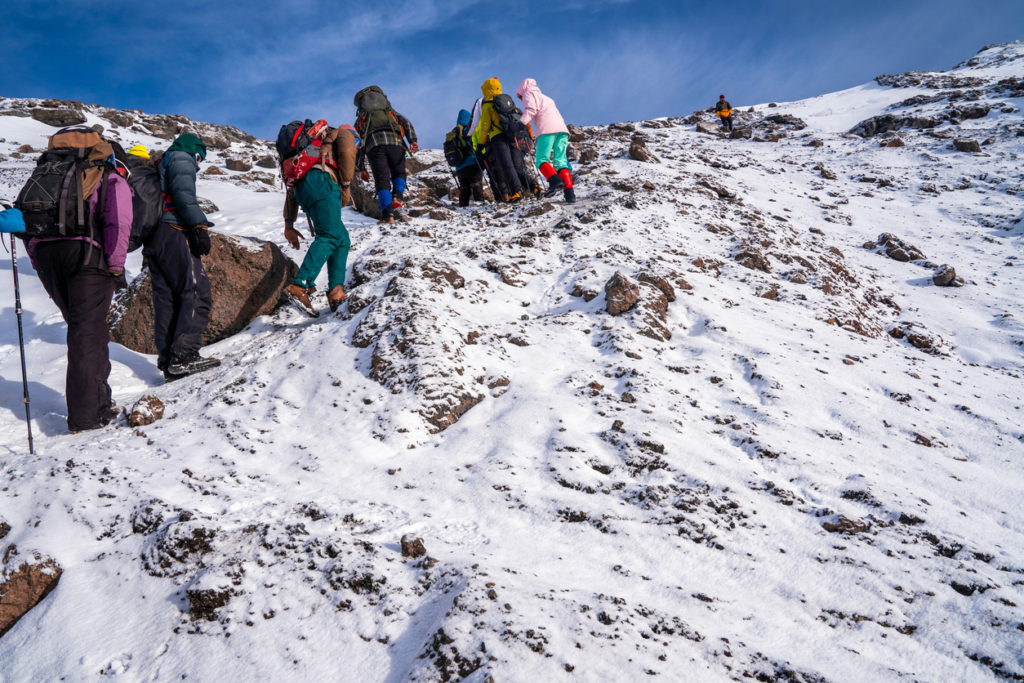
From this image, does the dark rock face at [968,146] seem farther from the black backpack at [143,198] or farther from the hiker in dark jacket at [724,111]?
the black backpack at [143,198]

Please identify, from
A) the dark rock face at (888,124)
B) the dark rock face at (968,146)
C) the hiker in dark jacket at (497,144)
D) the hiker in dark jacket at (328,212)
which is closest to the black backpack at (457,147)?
the hiker in dark jacket at (497,144)

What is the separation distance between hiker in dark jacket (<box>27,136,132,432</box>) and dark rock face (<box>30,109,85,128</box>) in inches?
851

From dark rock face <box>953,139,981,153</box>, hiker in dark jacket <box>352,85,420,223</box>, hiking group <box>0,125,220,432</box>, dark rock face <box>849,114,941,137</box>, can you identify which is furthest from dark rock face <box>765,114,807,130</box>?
hiking group <box>0,125,220,432</box>

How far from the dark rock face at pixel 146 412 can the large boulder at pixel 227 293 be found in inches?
68.3

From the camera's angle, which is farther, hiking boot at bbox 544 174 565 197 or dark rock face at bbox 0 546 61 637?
hiking boot at bbox 544 174 565 197

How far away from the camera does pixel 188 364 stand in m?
4.67

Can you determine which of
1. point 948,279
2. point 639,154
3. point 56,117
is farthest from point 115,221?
point 56,117

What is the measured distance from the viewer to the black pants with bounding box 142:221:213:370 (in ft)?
15.1

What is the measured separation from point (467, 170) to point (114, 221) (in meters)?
7.21

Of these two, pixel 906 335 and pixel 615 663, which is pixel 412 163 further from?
pixel 615 663

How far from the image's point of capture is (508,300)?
550 centimetres

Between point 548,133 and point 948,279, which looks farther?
point 548,133

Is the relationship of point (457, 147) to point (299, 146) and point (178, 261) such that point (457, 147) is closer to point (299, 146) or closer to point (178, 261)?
point (299, 146)

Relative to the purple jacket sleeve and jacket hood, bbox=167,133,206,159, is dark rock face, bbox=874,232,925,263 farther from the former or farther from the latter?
the purple jacket sleeve
